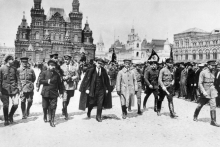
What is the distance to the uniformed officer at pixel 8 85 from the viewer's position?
21.7 feet

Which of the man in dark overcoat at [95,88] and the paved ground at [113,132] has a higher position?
the man in dark overcoat at [95,88]

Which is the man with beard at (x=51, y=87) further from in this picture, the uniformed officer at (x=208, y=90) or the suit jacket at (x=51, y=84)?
the uniformed officer at (x=208, y=90)

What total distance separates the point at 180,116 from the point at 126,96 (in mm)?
1942

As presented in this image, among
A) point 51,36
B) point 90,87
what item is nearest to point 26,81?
point 90,87

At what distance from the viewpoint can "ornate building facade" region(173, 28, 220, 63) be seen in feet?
149

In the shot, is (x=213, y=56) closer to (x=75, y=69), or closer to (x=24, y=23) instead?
(x=75, y=69)

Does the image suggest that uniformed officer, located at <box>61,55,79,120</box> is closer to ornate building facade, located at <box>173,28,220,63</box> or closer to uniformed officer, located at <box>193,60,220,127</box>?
uniformed officer, located at <box>193,60,220,127</box>

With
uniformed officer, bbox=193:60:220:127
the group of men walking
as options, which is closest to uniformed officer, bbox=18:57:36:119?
the group of men walking

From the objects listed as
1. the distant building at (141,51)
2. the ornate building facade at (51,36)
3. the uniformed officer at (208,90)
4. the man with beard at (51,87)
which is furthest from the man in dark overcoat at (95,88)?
the distant building at (141,51)

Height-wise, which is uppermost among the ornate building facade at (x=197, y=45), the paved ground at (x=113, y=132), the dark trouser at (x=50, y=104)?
the ornate building facade at (x=197, y=45)

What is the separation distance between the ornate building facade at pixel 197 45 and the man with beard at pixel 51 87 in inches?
1608

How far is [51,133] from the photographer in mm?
5867

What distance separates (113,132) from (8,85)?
3.12 m

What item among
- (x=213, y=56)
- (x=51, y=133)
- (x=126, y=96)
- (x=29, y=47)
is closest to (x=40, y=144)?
(x=51, y=133)
